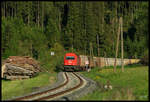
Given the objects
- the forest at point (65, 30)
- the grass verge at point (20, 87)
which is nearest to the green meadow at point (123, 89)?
the grass verge at point (20, 87)

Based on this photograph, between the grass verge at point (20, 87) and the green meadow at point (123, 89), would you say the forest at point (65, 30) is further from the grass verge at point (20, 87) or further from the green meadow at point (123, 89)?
the green meadow at point (123, 89)

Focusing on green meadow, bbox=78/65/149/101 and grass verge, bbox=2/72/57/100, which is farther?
grass verge, bbox=2/72/57/100

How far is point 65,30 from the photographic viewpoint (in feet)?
305

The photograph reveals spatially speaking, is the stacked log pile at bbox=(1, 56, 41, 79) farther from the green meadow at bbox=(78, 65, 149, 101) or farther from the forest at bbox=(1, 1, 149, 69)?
the forest at bbox=(1, 1, 149, 69)

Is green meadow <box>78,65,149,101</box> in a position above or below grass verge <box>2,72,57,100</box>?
above

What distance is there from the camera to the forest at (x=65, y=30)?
67.9 metres

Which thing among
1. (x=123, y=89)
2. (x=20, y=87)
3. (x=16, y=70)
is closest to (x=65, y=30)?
(x=16, y=70)

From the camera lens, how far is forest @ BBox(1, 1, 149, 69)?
67938 millimetres

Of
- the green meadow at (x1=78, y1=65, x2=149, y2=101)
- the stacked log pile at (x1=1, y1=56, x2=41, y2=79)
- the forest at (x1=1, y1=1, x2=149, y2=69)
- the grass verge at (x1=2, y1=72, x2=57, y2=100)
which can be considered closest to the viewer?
the green meadow at (x1=78, y1=65, x2=149, y2=101)

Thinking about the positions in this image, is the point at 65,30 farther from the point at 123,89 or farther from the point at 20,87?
the point at 123,89

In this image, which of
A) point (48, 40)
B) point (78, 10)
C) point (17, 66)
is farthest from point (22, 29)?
point (17, 66)

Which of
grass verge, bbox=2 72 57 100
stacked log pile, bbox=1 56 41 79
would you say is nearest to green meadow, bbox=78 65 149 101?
grass verge, bbox=2 72 57 100

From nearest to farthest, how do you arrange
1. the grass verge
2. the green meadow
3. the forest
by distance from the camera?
the green meadow, the grass verge, the forest

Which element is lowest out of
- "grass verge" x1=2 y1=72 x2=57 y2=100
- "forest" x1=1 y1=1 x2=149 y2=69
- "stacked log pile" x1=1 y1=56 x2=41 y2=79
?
"grass verge" x1=2 y1=72 x2=57 y2=100
